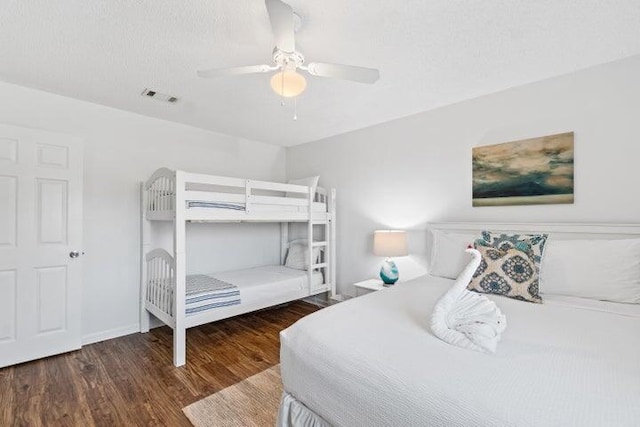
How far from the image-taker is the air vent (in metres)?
2.58

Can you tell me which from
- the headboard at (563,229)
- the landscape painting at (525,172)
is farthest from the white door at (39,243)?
the landscape painting at (525,172)

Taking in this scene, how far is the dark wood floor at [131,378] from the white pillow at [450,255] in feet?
5.28

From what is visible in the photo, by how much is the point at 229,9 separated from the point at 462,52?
58.8 inches

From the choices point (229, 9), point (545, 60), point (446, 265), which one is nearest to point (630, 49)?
point (545, 60)

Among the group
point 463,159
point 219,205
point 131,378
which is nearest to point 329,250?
point 219,205

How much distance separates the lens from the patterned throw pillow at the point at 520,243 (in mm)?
2006

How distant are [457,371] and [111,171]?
11.1 feet

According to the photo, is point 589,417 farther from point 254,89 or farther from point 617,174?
point 254,89

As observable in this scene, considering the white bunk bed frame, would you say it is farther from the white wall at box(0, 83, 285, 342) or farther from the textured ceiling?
the textured ceiling

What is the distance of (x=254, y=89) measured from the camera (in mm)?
2547

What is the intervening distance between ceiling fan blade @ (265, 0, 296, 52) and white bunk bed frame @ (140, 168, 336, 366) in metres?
1.44

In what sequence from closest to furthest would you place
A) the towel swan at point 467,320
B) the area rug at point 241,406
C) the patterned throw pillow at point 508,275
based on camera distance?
the towel swan at point 467,320 < the area rug at point 241,406 < the patterned throw pillow at point 508,275

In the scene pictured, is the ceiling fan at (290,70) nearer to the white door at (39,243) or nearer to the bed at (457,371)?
the bed at (457,371)

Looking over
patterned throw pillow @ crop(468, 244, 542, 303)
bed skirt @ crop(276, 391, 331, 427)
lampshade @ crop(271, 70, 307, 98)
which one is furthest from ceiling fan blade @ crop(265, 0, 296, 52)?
patterned throw pillow @ crop(468, 244, 542, 303)
